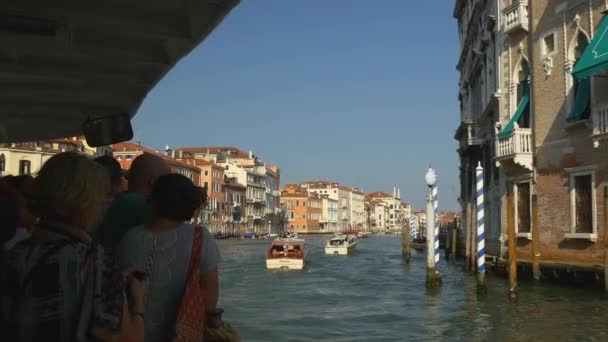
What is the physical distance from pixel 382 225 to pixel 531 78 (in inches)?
4722

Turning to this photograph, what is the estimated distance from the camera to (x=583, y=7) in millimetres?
14070

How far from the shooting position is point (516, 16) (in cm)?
1641

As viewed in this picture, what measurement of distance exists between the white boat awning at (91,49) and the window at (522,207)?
13236 mm

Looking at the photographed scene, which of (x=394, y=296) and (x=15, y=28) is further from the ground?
(x=15, y=28)

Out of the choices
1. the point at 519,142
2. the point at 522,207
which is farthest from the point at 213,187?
the point at 519,142

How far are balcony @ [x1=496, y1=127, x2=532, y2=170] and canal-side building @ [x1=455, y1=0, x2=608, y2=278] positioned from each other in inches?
0.9

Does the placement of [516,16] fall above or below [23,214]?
above

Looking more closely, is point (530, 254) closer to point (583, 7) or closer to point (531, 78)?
point (531, 78)

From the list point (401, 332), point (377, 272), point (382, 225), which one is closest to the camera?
point (401, 332)

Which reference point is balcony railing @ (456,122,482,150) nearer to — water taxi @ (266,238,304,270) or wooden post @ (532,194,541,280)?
water taxi @ (266,238,304,270)

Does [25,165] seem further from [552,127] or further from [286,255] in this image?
[552,127]

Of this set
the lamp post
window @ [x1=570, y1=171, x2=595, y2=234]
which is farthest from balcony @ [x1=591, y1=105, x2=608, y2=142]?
the lamp post

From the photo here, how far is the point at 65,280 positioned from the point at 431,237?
1572 cm

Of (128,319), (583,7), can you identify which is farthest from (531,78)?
(128,319)
